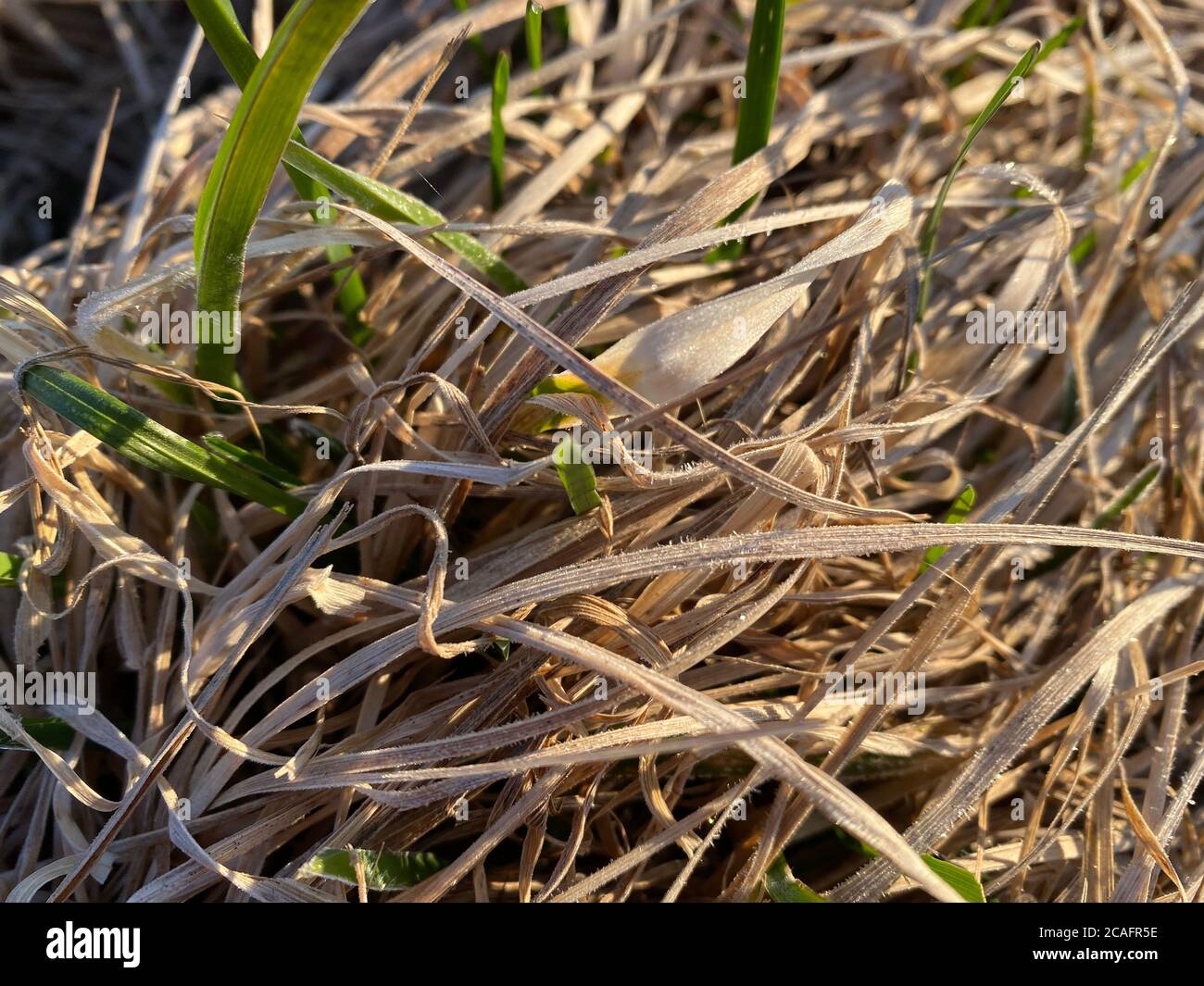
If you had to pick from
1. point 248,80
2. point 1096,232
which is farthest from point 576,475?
point 1096,232

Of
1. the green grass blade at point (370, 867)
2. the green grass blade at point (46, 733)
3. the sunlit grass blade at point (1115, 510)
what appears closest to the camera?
the green grass blade at point (370, 867)

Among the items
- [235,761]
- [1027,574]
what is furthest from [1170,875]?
[235,761]

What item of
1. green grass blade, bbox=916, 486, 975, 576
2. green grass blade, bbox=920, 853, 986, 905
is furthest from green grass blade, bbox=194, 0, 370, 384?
green grass blade, bbox=920, 853, 986, 905

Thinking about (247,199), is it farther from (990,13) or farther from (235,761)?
(990,13)

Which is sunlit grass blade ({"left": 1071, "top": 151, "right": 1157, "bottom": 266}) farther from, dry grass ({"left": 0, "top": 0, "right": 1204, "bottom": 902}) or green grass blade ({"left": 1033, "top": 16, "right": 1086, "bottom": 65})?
green grass blade ({"left": 1033, "top": 16, "right": 1086, "bottom": 65})

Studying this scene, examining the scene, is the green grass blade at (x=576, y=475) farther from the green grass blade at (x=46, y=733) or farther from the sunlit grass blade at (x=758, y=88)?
the green grass blade at (x=46, y=733)

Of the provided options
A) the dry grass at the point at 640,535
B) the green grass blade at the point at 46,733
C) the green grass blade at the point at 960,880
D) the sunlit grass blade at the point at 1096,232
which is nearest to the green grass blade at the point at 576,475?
the dry grass at the point at 640,535

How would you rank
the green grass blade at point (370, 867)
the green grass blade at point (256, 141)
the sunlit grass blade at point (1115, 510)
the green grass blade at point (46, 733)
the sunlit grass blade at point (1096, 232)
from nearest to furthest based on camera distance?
the green grass blade at point (256, 141)
the green grass blade at point (370, 867)
the green grass blade at point (46, 733)
the sunlit grass blade at point (1115, 510)
the sunlit grass blade at point (1096, 232)
